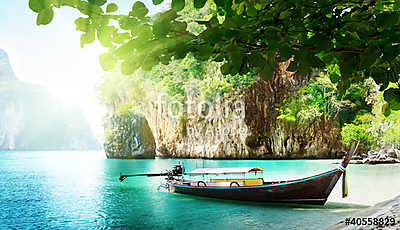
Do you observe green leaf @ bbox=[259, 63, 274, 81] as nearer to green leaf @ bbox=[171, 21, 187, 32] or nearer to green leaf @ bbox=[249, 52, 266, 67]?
green leaf @ bbox=[249, 52, 266, 67]

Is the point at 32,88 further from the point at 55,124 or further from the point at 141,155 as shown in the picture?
the point at 141,155

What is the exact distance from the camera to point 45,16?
0.90m

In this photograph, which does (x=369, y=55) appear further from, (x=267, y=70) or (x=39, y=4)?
(x=39, y=4)

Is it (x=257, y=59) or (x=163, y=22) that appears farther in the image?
(x=257, y=59)

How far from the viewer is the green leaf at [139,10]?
1042mm

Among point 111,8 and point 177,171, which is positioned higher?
point 111,8

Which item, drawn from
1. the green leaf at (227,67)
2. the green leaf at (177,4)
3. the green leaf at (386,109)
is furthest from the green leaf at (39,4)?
the green leaf at (386,109)

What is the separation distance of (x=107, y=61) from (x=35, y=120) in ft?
475

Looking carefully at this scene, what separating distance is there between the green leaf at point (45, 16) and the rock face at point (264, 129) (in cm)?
2601

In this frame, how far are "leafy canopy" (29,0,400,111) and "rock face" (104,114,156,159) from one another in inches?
1401

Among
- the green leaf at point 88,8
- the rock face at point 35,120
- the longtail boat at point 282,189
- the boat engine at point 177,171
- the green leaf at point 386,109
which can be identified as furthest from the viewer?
the rock face at point 35,120

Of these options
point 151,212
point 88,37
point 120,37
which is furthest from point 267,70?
point 151,212

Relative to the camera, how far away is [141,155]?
3619 cm

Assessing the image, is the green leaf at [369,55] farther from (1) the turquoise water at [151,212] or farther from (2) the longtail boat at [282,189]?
(2) the longtail boat at [282,189]
